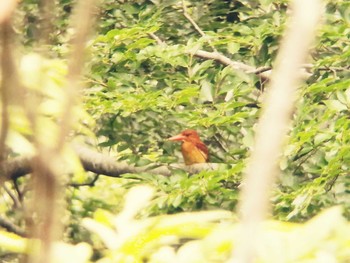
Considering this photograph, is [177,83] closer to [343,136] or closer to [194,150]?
[194,150]

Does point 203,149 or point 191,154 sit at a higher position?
point 191,154

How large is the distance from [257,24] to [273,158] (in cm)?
430

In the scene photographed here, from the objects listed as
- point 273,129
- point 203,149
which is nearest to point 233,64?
point 203,149

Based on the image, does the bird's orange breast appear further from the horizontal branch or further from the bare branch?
the bare branch

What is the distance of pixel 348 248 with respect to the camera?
0.99 meters

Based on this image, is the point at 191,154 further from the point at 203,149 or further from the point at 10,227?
the point at 10,227

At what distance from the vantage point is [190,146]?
16.2ft

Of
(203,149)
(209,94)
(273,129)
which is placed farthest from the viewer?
(203,149)

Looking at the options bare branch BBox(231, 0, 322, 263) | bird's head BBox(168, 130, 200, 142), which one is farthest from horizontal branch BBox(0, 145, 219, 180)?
bare branch BBox(231, 0, 322, 263)

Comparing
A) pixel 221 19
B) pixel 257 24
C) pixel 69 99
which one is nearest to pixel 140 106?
pixel 257 24

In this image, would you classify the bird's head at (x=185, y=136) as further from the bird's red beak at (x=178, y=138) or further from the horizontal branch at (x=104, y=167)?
the horizontal branch at (x=104, y=167)

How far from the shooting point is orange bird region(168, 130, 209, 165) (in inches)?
191

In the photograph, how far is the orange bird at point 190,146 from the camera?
15.9 ft

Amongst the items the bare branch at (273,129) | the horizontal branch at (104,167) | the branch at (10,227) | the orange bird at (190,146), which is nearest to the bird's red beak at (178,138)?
the orange bird at (190,146)
